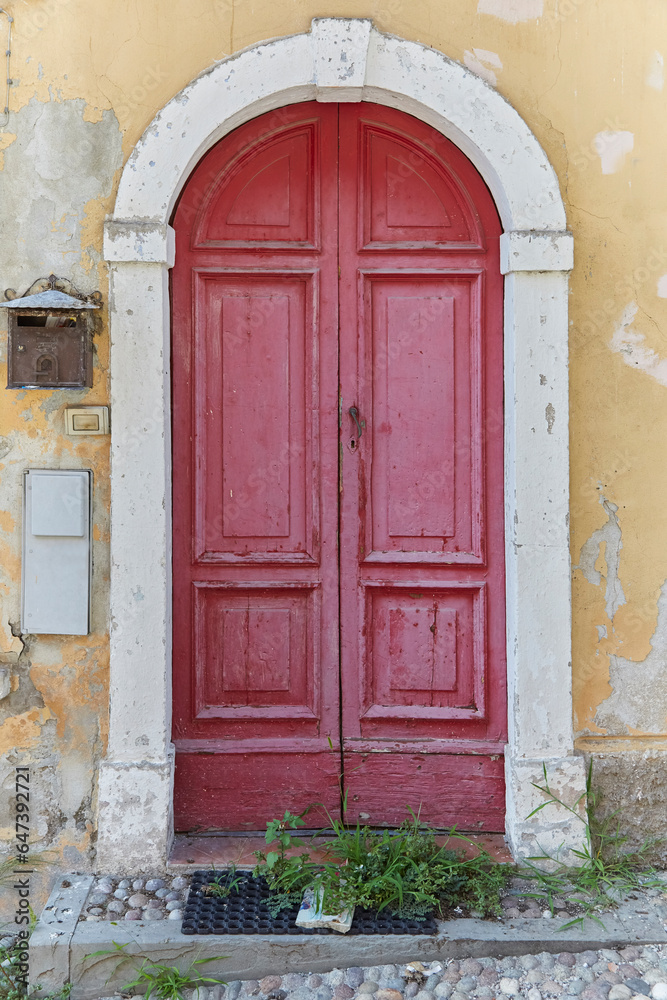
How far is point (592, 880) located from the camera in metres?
2.76

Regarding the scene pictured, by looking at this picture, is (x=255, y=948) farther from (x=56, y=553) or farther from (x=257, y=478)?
(x=257, y=478)

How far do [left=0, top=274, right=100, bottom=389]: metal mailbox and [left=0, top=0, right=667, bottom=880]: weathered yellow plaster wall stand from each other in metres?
0.07

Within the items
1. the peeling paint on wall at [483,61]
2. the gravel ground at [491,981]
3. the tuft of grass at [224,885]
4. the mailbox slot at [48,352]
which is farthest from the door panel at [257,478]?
the gravel ground at [491,981]

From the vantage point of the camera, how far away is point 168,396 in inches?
115

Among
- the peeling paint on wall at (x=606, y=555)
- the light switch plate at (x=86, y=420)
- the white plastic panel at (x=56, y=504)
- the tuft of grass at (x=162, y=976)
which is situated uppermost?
the light switch plate at (x=86, y=420)

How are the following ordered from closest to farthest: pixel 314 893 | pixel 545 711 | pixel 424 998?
1. pixel 424 998
2. pixel 314 893
3. pixel 545 711

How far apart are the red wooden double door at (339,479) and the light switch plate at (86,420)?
0.93 feet

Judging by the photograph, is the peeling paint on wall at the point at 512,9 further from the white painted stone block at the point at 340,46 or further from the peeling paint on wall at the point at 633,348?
the peeling paint on wall at the point at 633,348

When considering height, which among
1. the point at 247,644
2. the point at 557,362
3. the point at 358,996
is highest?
the point at 557,362

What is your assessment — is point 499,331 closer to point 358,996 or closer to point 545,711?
point 545,711

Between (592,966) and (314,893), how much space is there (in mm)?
920

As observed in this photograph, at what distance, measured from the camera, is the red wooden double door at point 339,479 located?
3020 mm

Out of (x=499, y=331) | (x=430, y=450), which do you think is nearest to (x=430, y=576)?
Answer: (x=430, y=450)

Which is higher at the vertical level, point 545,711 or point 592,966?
point 545,711
